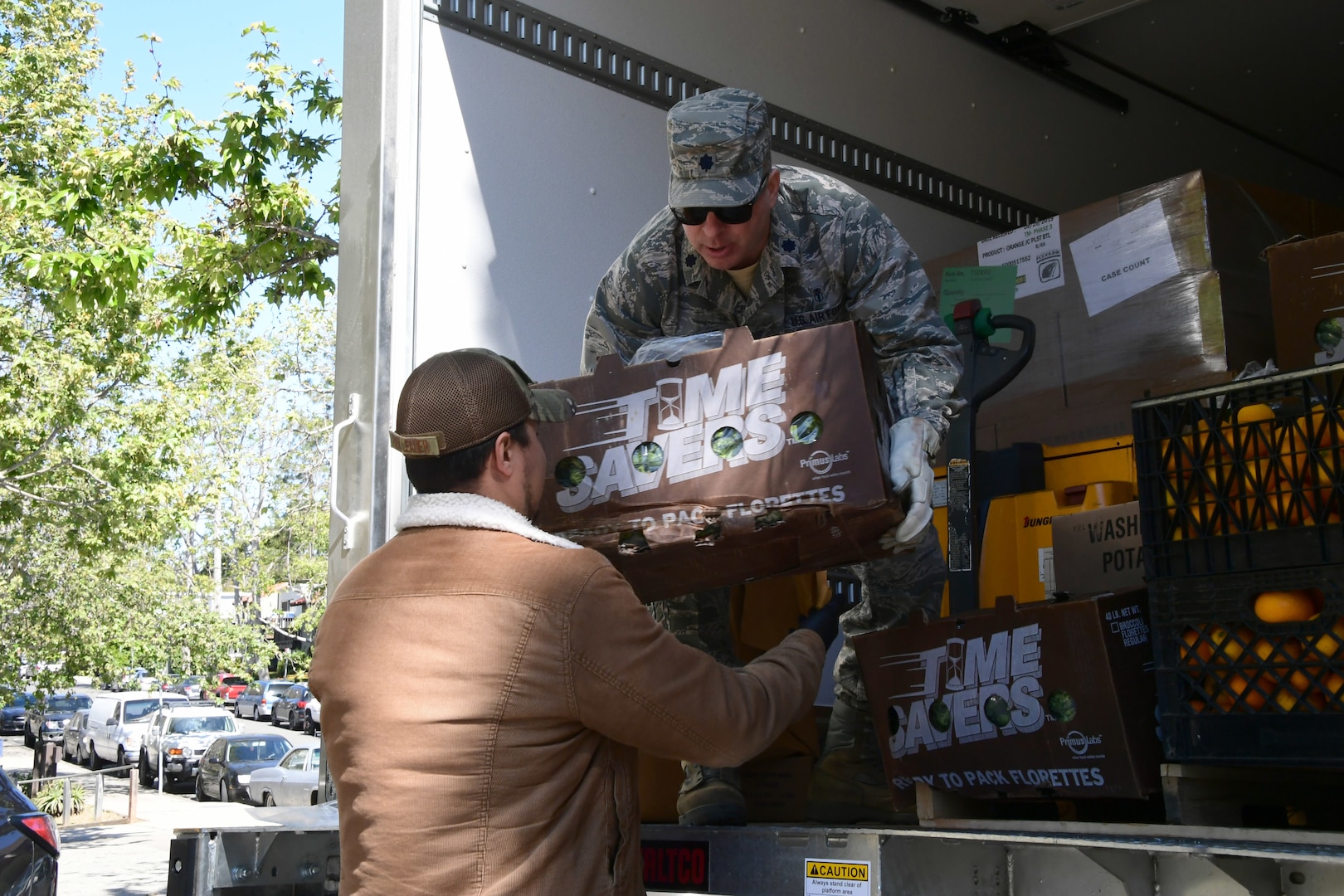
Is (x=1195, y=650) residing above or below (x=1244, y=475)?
below

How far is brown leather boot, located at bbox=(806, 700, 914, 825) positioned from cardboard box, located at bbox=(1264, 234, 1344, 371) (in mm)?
1262

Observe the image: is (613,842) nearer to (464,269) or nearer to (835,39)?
(464,269)

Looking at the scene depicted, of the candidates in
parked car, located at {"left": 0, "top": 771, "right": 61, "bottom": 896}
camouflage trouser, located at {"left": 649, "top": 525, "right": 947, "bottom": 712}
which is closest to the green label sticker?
camouflage trouser, located at {"left": 649, "top": 525, "right": 947, "bottom": 712}

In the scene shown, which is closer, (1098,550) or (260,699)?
(1098,550)

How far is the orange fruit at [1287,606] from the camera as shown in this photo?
6.34 ft

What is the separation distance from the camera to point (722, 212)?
2629mm

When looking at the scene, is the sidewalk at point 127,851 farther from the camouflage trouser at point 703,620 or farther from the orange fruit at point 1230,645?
the orange fruit at point 1230,645

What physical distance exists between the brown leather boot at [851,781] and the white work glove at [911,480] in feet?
1.79

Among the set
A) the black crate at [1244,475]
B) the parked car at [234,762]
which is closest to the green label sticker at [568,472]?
the black crate at [1244,475]

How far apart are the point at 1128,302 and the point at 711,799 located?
2249 millimetres

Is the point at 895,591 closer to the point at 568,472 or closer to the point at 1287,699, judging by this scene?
the point at 568,472

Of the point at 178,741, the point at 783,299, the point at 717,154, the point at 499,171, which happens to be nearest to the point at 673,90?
the point at 499,171

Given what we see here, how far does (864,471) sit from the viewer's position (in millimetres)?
2244

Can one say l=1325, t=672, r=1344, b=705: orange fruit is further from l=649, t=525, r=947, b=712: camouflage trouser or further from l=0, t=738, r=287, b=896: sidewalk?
l=0, t=738, r=287, b=896: sidewalk
